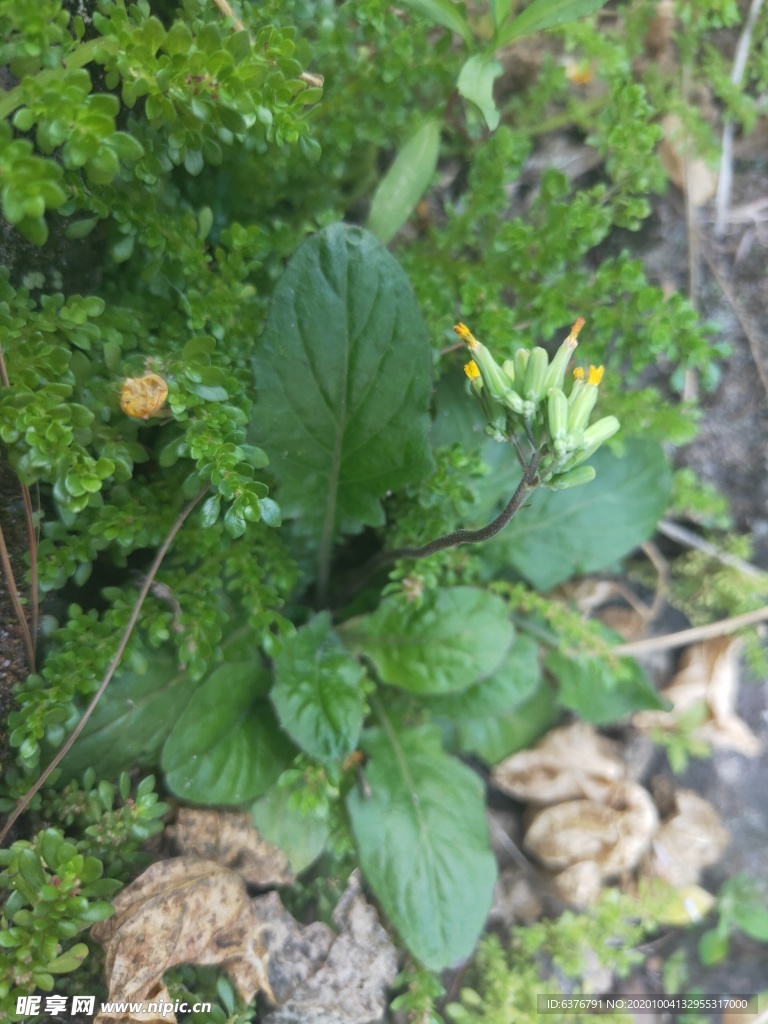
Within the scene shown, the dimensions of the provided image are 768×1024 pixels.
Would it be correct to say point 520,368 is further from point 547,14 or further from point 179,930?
point 179,930

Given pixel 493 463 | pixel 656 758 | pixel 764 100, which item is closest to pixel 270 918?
pixel 493 463

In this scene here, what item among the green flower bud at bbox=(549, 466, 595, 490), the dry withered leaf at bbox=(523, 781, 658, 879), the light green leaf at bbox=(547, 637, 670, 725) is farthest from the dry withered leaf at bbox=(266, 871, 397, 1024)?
the green flower bud at bbox=(549, 466, 595, 490)

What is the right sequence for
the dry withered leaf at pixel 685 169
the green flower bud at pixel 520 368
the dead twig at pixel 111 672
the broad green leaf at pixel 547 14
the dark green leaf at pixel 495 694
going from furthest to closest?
the dry withered leaf at pixel 685 169 < the dark green leaf at pixel 495 694 < the broad green leaf at pixel 547 14 < the dead twig at pixel 111 672 < the green flower bud at pixel 520 368

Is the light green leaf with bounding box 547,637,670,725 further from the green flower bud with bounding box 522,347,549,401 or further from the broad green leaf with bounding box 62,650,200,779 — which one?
the green flower bud with bounding box 522,347,549,401

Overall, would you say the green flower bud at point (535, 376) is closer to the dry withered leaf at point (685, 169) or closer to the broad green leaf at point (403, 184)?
the broad green leaf at point (403, 184)

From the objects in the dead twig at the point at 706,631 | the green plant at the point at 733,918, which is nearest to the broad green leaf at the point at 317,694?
the dead twig at the point at 706,631

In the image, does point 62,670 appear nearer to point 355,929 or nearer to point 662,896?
point 355,929
